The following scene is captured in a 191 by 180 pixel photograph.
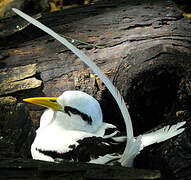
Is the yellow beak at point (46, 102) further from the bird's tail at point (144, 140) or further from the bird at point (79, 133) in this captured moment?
the bird's tail at point (144, 140)

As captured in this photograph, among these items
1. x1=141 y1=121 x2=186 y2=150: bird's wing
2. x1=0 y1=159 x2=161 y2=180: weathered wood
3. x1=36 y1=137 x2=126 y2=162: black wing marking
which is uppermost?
x1=0 y1=159 x2=161 y2=180: weathered wood

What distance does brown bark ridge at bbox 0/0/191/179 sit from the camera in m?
2.94

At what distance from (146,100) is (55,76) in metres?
0.81

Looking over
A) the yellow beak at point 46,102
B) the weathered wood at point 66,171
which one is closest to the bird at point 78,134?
the yellow beak at point 46,102

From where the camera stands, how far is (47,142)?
2.55 metres

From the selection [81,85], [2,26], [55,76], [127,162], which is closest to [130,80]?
[81,85]

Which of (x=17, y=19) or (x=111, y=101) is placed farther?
(x=17, y=19)

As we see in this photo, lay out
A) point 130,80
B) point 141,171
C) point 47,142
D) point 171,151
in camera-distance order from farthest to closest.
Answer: point 130,80 < point 47,142 < point 171,151 < point 141,171

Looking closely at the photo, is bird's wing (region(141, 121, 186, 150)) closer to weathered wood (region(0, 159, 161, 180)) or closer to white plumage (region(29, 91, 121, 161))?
white plumage (region(29, 91, 121, 161))

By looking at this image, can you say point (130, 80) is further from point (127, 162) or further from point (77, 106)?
point (127, 162)

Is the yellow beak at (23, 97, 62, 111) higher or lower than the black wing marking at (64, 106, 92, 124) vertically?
higher

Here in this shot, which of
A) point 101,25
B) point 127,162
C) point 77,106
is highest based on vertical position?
point 101,25

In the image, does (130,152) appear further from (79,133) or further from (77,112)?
(77,112)

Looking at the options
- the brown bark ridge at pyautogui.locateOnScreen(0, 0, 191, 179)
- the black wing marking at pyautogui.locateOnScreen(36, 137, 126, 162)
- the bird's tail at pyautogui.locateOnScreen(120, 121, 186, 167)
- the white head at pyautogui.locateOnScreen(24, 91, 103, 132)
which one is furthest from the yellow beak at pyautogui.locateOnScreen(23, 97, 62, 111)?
the bird's tail at pyautogui.locateOnScreen(120, 121, 186, 167)
